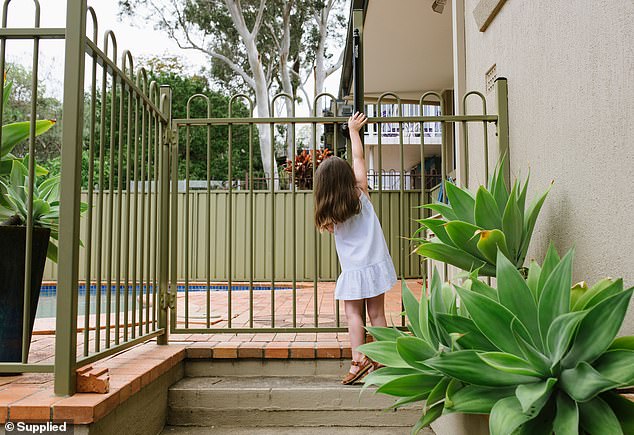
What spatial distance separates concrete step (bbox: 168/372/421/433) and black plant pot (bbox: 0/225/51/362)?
2.56 feet

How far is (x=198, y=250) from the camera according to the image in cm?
873

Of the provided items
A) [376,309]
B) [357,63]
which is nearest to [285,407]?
[376,309]

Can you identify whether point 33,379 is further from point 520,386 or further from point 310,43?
point 310,43

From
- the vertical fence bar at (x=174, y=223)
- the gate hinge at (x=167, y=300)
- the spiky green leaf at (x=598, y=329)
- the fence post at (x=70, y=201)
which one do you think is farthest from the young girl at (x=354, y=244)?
the spiky green leaf at (x=598, y=329)

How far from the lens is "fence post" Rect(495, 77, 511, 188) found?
112 inches

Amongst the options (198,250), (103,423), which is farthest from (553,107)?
(198,250)

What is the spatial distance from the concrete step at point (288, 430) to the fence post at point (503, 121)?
55.1 inches

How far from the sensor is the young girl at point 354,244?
274cm

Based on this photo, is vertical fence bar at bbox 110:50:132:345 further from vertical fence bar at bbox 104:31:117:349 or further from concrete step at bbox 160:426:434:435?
concrete step at bbox 160:426:434:435

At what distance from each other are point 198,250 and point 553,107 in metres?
7.22

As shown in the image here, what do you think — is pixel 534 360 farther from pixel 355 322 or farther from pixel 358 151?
pixel 358 151

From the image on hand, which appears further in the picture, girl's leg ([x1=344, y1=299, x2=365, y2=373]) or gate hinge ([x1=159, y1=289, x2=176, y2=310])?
gate hinge ([x1=159, y1=289, x2=176, y2=310])

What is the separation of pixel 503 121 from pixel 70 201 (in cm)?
218

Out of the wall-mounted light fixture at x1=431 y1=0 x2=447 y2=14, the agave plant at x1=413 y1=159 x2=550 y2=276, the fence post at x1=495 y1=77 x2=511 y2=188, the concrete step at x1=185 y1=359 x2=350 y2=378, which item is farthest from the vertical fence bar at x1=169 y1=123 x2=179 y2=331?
the wall-mounted light fixture at x1=431 y1=0 x2=447 y2=14
